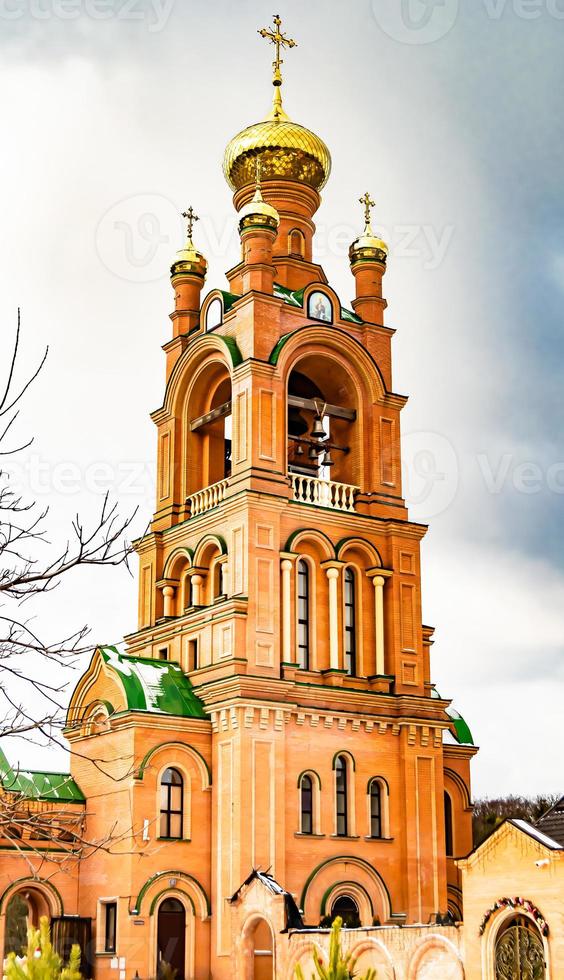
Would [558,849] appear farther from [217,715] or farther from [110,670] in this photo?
[110,670]

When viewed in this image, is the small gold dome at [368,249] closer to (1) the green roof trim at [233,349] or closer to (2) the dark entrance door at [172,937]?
(1) the green roof trim at [233,349]

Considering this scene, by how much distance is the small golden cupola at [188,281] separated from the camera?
3158 cm

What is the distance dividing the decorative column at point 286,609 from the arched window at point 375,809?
10.8 feet

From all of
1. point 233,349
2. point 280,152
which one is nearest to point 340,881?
point 233,349

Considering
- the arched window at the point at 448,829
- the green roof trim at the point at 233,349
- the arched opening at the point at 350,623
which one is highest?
the green roof trim at the point at 233,349

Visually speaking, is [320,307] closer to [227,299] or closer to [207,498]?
[227,299]

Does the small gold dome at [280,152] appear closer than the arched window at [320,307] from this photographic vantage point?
No

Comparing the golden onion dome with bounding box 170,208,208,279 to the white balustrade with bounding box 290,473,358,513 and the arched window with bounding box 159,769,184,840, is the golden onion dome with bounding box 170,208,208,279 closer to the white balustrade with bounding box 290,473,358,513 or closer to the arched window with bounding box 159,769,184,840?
the white balustrade with bounding box 290,473,358,513

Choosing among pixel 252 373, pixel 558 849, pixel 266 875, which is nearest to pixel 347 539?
pixel 252 373

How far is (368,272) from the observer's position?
31.2 metres

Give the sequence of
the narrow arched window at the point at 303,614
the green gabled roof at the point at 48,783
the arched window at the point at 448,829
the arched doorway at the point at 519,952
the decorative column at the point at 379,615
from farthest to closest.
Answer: the arched window at the point at 448,829
the decorative column at the point at 379,615
the narrow arched window at the point at 303,614
the green gabled roof at the point at 48,783
the arched doorway at the point at 519,952

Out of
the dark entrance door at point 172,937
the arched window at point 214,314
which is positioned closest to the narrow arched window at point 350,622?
the dark entrance door at point 172,937

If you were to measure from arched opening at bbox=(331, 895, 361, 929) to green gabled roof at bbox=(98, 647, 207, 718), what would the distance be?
15.1 ft

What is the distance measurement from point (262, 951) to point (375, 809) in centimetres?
444
